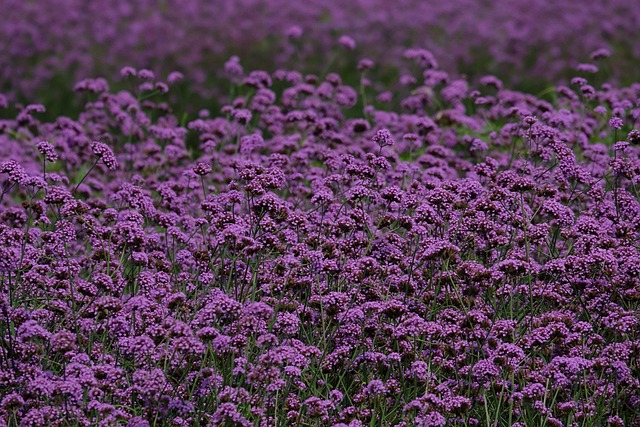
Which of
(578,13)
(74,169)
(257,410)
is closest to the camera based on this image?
(257,410)

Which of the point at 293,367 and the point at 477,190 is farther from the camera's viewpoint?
the point at 477,190

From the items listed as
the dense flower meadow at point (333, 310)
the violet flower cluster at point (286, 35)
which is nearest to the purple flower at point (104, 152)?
the dense flower meadow at point (333, 310)

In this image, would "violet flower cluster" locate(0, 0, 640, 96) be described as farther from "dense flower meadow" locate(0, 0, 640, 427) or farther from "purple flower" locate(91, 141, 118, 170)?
"purple flower" locate(91, 141, 118, 170)

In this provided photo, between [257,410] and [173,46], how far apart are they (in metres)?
10.5

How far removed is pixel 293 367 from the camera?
4.04 m

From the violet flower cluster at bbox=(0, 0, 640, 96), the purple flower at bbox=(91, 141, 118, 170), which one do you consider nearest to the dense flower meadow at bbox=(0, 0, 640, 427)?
the purple flower at bbox=(91, 141, 118, 170)

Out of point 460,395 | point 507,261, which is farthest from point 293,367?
point 507,261

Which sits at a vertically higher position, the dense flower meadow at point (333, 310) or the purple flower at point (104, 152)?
the purple flower at point (104, 152)

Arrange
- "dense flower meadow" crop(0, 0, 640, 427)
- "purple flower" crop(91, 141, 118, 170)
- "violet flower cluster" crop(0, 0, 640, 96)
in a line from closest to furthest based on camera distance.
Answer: "dense flower meadow" crop(0, 0, 640, 427) → "purple flower" crop(91, 141, 118, 170) → "violet flower cluster" crop(0, 0, 640, 96)

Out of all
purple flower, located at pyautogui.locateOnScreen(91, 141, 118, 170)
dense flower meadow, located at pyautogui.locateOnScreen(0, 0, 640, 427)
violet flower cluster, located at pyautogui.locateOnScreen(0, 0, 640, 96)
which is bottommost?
violet flower cluster, located at pyautogui.locateOnScreen(0, 0, 640, 96)

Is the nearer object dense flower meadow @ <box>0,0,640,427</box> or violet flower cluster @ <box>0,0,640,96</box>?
dense flower meadow @ <box>0,0,640,427</box>

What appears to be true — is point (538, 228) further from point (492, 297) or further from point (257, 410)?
point (257, 410)

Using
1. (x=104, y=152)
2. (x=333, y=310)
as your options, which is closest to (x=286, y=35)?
(x=104, y=152)

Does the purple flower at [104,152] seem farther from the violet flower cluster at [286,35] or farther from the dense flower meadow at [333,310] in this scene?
the violet flower cluster at [286,35]
